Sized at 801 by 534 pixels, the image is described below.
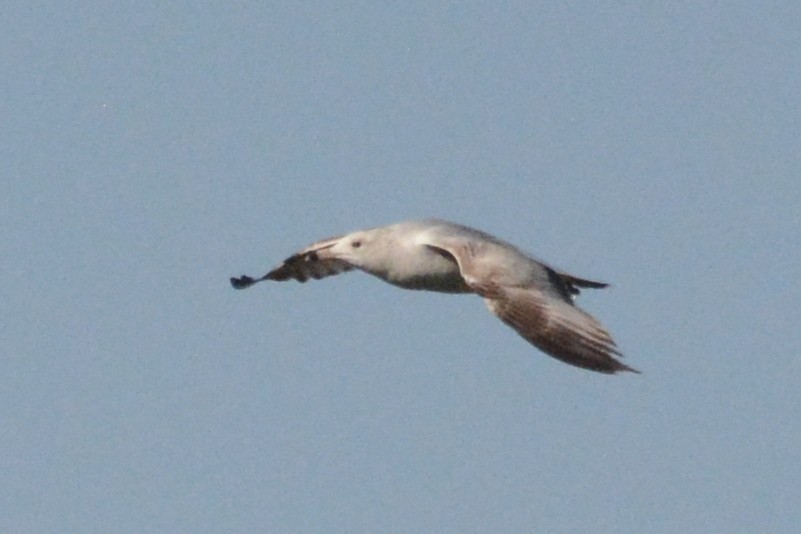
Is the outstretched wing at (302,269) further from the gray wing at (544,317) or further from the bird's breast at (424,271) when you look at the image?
the gray wing at (544,317)

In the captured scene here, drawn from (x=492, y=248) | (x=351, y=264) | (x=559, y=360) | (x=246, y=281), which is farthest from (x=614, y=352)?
(x=246, y=281)

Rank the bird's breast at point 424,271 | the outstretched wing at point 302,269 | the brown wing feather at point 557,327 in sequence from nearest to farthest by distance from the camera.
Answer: the brown wing feather at point 557,327 < the bird's breast at point 424,271 < the outstretched wing at point 302,269

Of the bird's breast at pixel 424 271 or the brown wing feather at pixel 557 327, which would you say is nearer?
the brown wing feather at pixel 557 327

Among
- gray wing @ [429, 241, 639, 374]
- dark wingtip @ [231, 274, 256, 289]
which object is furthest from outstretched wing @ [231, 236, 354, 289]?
gray wing @ [429, 241, 639, 374]

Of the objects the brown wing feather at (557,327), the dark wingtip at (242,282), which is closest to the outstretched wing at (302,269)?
the dark wingtip at (242,282)

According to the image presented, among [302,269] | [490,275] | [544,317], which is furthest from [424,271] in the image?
[302,269]

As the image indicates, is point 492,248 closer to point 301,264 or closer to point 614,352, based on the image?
point 614,352

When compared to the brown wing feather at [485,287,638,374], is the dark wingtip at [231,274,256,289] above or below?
above

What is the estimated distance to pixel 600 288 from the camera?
25.7m

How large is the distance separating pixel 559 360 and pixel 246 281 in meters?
6.95

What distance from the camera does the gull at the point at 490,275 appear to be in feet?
73.2

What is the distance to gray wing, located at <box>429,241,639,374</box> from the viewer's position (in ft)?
72.4

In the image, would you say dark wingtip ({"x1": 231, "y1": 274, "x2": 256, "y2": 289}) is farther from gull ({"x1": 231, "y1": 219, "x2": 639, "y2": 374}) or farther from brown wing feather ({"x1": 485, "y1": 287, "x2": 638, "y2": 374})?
brown wing feather ({"x1": 485, "y1": 287, "x2": 638, "y2": 374})

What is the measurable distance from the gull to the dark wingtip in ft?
2.59
